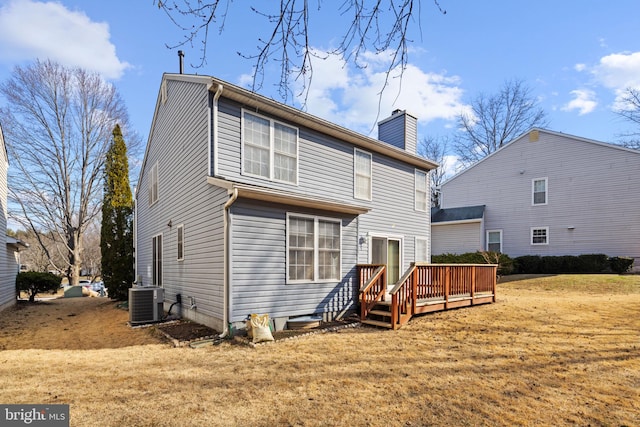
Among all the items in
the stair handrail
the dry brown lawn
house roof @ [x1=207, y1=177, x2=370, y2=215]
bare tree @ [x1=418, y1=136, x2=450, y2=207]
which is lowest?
the dry brown lawn

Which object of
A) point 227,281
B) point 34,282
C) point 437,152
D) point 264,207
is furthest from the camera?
point 437,152

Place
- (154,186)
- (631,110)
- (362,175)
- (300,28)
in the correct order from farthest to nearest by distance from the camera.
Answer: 1. (631,110)
2. (154,186)
3. (362,175)
4. (300,28)

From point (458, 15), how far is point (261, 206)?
522cm

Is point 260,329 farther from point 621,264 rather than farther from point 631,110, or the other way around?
point 631,110

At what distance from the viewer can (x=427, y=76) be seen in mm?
4105

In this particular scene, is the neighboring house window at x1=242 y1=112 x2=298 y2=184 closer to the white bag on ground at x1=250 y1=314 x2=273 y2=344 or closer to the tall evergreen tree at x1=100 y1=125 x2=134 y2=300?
the white bag on ground at x1=250 y1=314 x2=273 y2=344

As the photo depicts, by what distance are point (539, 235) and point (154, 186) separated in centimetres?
1876

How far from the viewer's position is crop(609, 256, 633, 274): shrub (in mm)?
15867

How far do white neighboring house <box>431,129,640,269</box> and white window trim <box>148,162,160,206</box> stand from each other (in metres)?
15.7

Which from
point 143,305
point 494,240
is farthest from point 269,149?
point 494,240

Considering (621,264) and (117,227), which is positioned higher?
(117,227)

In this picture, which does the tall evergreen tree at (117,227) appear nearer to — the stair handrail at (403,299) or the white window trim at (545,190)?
the stair handrail at (403,299)

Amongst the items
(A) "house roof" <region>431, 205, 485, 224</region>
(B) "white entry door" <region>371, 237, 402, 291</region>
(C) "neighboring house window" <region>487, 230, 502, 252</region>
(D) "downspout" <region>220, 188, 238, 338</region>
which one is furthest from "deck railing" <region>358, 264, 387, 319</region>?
(C) "neighboring house window" <region>487, 230, 502, 252</region>

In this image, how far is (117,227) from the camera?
51.4 ft
